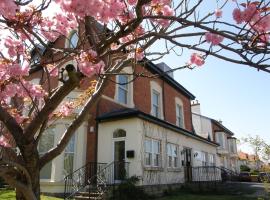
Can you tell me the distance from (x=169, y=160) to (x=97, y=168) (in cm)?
493

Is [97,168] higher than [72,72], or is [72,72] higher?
[72,72]

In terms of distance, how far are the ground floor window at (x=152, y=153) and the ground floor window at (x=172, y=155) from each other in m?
1.43

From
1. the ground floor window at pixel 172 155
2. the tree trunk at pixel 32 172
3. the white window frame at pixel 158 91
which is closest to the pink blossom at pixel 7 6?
the tree trunk at pixel 32 172

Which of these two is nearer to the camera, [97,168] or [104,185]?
[104,185]

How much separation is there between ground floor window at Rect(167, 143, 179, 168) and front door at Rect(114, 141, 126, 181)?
384cm

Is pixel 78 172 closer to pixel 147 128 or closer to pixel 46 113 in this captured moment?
pixel 147 128

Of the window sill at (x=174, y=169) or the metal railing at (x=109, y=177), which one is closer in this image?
the metal railing at (x=109, y=177)

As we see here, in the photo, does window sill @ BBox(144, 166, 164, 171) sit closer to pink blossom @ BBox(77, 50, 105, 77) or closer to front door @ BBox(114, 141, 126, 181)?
front door @ BBox(114, 141, 126, 181)

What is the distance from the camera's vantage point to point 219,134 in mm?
42375

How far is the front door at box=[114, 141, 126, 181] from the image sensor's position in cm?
1395

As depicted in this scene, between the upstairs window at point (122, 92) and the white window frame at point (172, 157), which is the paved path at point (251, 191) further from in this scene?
the upstairs window at point (122, 92)

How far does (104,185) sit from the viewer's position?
1250cm

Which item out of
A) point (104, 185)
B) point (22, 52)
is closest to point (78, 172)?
point (104, 185)

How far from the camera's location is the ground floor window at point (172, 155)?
17.6 metres
